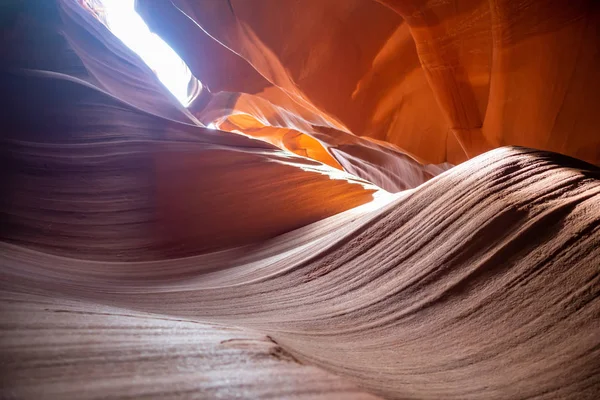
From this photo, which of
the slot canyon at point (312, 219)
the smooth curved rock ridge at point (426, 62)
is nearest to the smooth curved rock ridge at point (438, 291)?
the slot canyon at point (312, 219)

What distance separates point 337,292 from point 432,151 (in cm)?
494

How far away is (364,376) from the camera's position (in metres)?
0.90

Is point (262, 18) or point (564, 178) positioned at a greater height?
point (262, 18)

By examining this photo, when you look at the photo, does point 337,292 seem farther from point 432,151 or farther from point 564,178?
point 432,151

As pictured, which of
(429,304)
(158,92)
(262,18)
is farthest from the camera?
(158,92)

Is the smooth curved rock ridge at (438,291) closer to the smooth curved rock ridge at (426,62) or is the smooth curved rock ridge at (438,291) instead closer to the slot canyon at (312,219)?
the slot canyon at (312,219)

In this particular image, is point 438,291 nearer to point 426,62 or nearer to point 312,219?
point 312,219

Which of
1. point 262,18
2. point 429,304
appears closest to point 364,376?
point 429,304

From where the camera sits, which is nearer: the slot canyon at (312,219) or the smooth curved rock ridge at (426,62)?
the slot canyon at (312,219)

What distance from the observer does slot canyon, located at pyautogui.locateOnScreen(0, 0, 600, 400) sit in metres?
0.83

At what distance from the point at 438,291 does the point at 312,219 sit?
1.64 m

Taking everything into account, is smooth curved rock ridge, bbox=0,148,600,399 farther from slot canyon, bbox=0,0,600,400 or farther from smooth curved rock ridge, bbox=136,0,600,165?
smooth curved rock ridge, bbox=136,0,600,165

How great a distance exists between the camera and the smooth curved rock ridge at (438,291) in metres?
0.87

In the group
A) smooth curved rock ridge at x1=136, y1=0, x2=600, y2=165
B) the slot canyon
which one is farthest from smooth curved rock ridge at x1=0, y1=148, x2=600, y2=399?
smooth curved rock ridge at x1=136, y1=0, x2=600, y2=165
